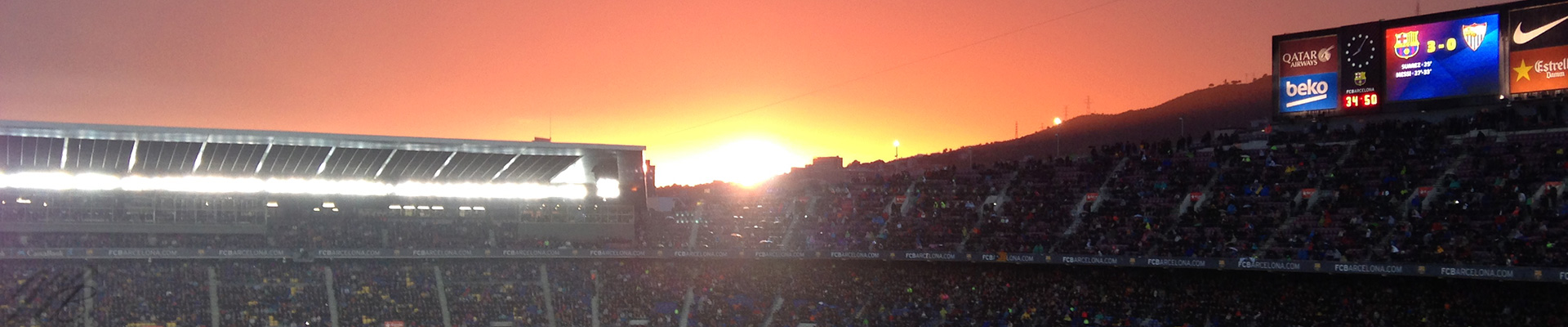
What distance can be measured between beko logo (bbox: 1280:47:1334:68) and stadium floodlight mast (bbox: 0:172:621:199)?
24.3m

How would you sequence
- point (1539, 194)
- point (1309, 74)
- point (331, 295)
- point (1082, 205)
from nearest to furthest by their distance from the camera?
point (1539, 194) → point (1309, 74) → point (1082, 205) → point (331, 295)

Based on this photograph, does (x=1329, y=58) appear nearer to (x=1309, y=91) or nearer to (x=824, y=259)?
(x=1309, y=91)

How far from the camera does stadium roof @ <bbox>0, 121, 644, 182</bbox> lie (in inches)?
1713

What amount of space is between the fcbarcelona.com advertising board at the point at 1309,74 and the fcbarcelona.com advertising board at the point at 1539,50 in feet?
16.7

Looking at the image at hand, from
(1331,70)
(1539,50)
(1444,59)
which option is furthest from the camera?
(1331,70)

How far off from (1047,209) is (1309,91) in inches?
354

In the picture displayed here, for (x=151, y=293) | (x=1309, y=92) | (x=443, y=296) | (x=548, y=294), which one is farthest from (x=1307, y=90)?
(x=151, y=293)

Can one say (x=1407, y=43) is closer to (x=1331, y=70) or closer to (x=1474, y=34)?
(x=1474, y=34)

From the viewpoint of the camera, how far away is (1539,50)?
39.6m

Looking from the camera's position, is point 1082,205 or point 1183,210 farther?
point 1082,205

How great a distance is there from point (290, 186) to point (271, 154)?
2531 mm

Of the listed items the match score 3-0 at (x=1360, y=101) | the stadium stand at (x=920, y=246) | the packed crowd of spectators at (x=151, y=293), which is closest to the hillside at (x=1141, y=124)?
the stadium stand at (x=920, y=246)

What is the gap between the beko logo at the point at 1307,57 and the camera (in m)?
43.6

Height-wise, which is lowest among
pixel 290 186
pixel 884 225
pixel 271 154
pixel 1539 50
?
pixel 884 225
